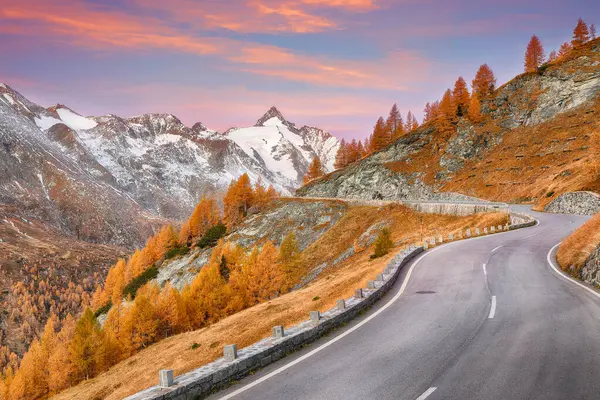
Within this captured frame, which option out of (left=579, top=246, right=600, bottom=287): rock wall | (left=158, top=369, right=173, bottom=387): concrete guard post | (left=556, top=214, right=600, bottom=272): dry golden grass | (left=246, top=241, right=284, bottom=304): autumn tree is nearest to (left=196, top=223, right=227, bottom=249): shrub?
(left=246, top=241, right=284, bottom=304): autumn tree

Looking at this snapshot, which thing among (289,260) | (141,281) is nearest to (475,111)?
(289,260)

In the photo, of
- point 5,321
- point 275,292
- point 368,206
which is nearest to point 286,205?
point 368,206

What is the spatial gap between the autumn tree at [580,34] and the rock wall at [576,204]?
90.1 meters

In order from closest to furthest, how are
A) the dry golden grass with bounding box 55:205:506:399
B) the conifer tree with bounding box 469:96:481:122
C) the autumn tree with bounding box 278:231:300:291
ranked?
1. the dry golden grass with bounding box 55:205:506:399
2. the autumn tree with bounding box 278:231:300:291
3. the conifer tree with bounding box 469:96:481:122

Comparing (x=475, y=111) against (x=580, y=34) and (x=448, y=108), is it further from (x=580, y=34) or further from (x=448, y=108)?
(x=580, y=34)

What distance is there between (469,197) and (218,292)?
55.1 metres

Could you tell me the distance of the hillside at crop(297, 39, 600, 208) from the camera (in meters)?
81.4

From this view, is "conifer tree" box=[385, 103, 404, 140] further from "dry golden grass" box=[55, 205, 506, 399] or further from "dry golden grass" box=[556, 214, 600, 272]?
"dry golden grass" box=[556, 214, 600, 272]

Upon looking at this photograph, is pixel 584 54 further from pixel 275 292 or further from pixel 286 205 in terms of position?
pixel 275 292

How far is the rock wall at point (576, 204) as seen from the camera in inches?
1921

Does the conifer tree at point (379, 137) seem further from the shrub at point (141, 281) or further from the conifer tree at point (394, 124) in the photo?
the shrub at point (141, 281)

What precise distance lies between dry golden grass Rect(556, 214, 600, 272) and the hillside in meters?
48.2

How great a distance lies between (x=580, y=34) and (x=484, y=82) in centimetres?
3148

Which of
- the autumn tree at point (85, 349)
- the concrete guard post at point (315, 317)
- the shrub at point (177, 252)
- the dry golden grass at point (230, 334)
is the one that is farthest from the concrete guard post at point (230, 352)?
the shrub at point (177, 252)
